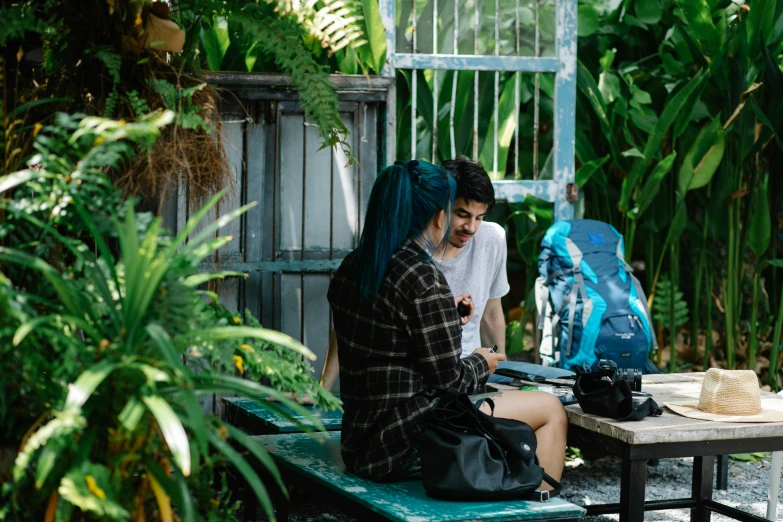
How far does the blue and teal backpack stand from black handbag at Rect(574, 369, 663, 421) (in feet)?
4.37

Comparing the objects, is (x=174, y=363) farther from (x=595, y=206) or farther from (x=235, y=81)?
(x=595, y=206)

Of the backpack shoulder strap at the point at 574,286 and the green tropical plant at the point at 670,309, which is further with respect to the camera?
the green tropical plant at the point at 670,309

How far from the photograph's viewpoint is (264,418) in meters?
3.92

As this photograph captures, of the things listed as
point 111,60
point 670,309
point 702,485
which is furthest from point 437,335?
point 670,309

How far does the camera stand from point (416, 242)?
308cm

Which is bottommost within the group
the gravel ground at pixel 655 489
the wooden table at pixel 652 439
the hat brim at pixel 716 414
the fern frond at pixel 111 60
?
the gravel ground at pixel 655 489

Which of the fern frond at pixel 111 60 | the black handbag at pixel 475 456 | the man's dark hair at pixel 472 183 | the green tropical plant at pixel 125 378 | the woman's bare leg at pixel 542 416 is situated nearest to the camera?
the green tropical plant at pixel 125 378

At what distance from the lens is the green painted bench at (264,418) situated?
383 cm

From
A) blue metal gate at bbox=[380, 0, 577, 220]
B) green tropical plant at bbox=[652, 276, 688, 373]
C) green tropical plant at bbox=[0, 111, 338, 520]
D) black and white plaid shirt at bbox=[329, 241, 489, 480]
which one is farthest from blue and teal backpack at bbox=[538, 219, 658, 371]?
green tropical plant at bbox=[0, 111, 338, 520]

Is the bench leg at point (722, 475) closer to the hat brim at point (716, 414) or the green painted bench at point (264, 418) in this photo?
the hat brim at point (716, 414)

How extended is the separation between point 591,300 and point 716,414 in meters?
1.52

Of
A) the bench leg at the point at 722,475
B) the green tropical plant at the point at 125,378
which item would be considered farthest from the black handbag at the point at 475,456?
the bench leg at the point at 722,475

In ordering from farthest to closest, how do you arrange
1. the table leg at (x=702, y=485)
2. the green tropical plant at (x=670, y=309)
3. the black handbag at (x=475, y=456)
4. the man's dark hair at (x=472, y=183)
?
the green tropical plant at (x=670, y=309), the table leg at (x=702, y=485), the man's dark hair at (x=472, y=183), the black handbag at (x=475, y=456)

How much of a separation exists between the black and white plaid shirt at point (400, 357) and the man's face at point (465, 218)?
32.5 inches
